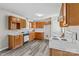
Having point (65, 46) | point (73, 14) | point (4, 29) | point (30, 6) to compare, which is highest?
point (30, 6)

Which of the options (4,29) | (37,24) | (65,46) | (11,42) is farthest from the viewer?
(37,24)

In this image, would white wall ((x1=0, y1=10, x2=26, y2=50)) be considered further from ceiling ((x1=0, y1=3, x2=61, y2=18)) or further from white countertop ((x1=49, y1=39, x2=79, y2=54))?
white countertop ((x1=49, y1=39, x2=79, y2=54))

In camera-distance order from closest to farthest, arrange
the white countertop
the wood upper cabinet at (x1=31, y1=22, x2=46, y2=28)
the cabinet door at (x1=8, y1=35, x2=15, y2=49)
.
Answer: the white countertop, the cabinet door at (x1=8, y1=35, x2=15, y2=49), the wood upper cabinet at (x1=31, y1=22, x2=46, y2=28)

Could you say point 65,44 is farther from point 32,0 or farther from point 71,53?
point 32,0

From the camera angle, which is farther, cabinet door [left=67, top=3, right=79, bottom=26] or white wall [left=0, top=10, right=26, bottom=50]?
white wall [left=0, top=10, right=26, bottom=50]

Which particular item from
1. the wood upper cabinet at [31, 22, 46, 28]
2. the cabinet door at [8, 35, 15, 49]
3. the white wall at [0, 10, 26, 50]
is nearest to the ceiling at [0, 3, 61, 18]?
the white wall at [0, 10, 26, 50]

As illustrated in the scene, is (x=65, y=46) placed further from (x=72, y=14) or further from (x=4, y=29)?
(x=4, y=29)

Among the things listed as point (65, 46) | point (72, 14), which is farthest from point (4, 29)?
point (72, 14)

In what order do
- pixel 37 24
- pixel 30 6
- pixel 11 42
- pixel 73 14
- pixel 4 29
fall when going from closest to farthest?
pixel 73 14
pixel 30 6
pixel 4 29
pixel 11 42
pixel 37 24

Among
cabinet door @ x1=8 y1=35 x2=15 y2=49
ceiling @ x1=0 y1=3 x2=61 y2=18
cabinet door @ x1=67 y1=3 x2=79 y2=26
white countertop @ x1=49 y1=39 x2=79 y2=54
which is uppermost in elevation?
ceiling @ x1=0 y1=3 x2=61 y2=18

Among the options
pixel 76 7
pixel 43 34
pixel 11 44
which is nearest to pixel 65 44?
pixel 76 7

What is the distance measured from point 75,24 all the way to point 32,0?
→ 1.24 metres

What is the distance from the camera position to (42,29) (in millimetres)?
9617

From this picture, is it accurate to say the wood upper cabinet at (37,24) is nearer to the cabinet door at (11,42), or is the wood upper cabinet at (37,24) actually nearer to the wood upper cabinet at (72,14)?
the cabinet door at (11,42)
